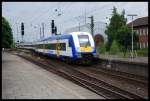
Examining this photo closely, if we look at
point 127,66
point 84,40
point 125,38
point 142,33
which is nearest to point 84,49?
point 84,40

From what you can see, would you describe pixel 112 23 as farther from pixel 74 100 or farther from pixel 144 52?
pixel 74 100

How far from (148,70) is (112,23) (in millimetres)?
87011

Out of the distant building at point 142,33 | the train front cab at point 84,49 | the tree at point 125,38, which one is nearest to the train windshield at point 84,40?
the train front cab at point 84,49

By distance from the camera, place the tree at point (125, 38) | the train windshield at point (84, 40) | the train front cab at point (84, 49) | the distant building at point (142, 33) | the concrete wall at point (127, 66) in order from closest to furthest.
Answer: the concrete wall at point (127, 66), the train front cab at point (84, 49), the train windshield at point (84, 40), the tree at point (125, 38), the distant building at point (142, 33)

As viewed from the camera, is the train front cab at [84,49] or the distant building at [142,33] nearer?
the train front cab at [84,49]

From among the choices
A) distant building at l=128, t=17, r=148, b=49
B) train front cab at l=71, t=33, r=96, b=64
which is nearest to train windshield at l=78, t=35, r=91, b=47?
train front cab at l=71, t=33, r=96, b=64

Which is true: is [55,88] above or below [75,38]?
below

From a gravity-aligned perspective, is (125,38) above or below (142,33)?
below

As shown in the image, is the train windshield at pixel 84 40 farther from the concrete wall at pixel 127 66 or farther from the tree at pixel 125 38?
the tree at pixel 125 38

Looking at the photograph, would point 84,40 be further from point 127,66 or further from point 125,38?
point 125,38

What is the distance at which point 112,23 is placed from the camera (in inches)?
4456

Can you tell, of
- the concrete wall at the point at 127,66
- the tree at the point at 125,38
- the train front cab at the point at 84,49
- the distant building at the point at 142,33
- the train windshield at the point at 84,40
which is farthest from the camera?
the distant building at the point at 142,33

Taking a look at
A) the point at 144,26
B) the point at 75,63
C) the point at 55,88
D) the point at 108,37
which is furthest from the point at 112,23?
the point at 55,88

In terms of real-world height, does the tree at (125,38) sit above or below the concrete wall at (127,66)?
above
